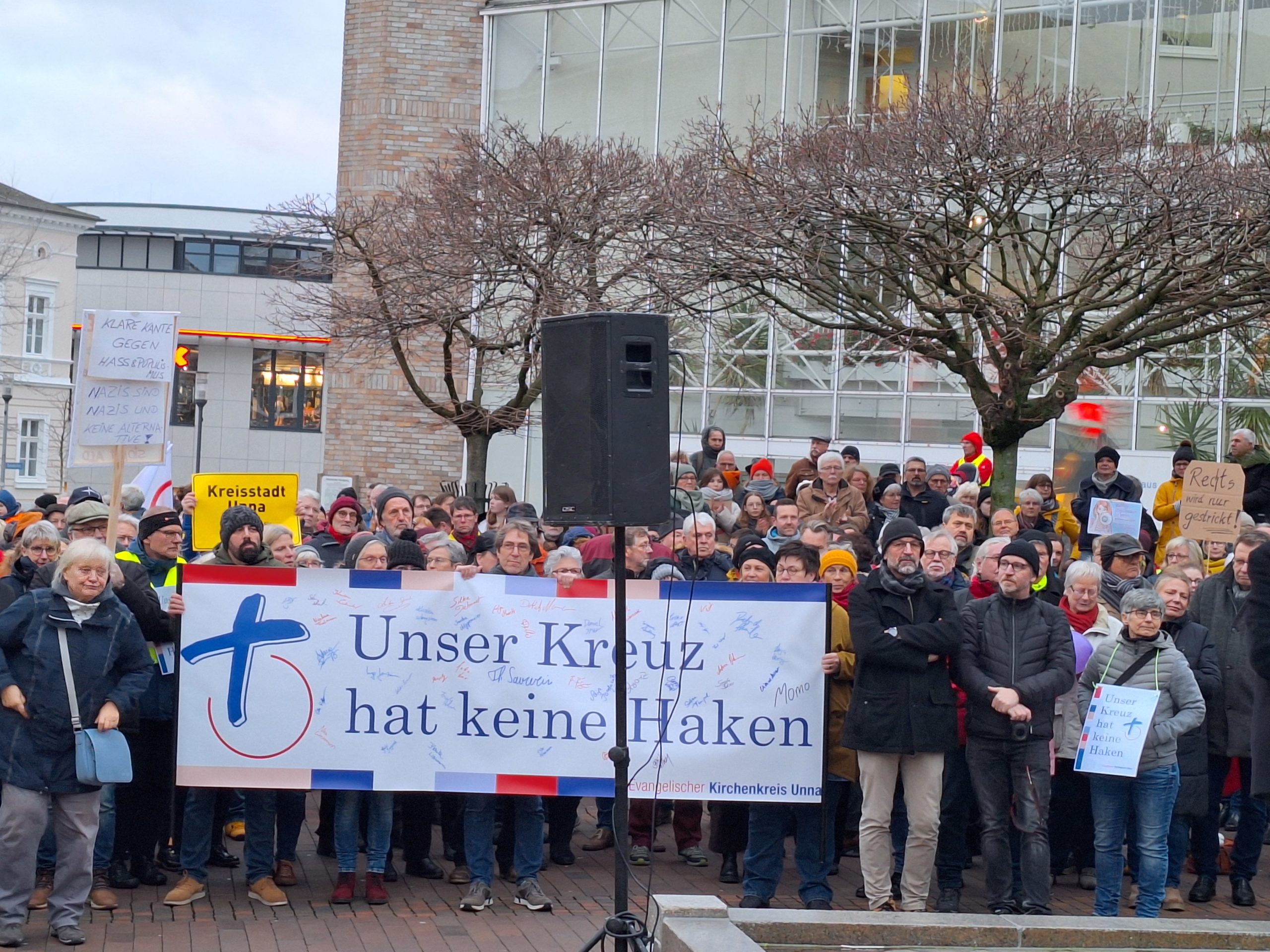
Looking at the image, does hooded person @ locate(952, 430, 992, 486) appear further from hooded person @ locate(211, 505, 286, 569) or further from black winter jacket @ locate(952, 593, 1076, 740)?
hooded person @ locate(211, 505, 286, 569)

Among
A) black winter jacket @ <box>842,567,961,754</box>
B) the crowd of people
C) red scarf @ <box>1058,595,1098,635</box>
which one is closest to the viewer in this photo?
the crowd of people

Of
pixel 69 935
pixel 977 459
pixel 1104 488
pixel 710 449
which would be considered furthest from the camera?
pixel 977 459

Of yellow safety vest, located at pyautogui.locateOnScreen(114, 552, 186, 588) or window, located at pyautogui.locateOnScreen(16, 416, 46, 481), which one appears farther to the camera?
window, located at pyautogui.locateOnScreen(16, 416, 46, 481)

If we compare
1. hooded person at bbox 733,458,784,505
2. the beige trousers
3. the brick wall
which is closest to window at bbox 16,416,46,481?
the brick wall

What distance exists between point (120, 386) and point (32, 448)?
5025 centimetres

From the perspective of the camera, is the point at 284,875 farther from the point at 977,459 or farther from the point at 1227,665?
the point at 977,459

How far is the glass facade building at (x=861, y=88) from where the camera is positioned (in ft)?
81.0

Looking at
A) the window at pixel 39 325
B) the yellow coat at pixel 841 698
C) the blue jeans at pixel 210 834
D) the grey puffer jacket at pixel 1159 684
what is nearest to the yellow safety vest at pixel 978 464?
the grey puffer jacket at pixel 1159 684

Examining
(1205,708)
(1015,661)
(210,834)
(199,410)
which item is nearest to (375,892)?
(210,834)

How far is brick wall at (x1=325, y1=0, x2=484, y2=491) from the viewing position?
30375mm

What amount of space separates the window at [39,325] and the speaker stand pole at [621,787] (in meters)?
53.6

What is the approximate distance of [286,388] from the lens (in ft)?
199

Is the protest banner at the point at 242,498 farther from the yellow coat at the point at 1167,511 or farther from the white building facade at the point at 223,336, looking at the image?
the white building facade at the point at 223,336

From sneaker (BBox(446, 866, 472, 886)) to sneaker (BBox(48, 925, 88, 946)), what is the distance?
208cm
